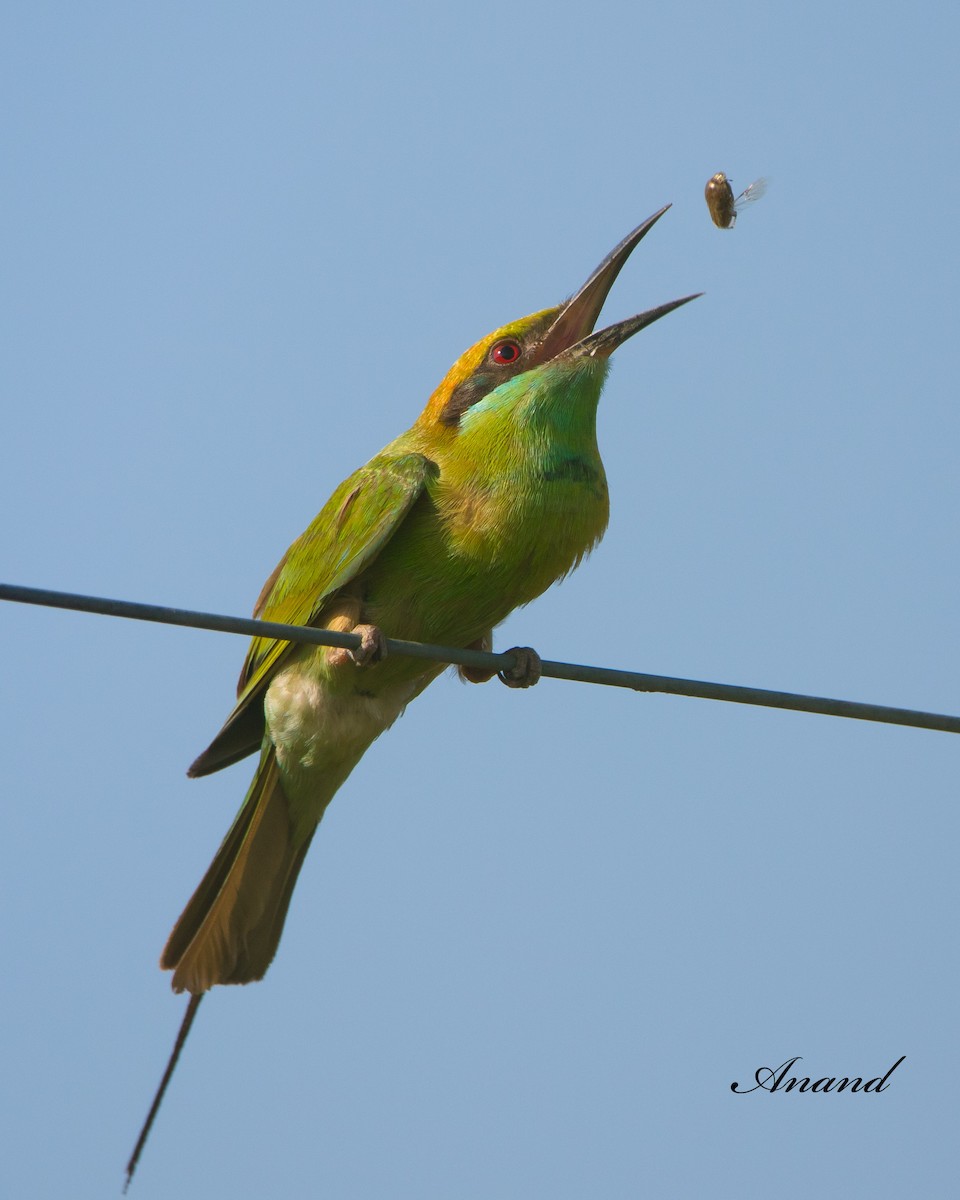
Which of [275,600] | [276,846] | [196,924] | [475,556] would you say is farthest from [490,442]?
[196,924]

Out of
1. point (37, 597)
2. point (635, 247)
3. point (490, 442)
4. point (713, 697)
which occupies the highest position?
point (635, 247)

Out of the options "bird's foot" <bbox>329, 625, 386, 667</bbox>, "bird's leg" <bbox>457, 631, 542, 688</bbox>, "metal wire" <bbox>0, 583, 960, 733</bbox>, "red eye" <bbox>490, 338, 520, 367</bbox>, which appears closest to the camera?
"metal wire" <bbox>0, 583, 960, 733</bbox>

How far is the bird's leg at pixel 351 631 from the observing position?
3412 mm

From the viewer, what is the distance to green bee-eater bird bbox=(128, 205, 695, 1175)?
3639 mm

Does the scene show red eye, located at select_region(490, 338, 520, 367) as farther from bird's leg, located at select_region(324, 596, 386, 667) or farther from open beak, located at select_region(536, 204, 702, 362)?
bird's leg, located at select_region(324, 596, 386, 667)

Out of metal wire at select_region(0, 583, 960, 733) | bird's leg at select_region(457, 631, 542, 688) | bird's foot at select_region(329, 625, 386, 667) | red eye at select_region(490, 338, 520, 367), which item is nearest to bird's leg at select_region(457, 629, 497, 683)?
bird's leg at select_region(457, 631, 542, 688)

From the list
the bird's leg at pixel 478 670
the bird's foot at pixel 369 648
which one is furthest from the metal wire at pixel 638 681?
the bird's leg at pixel 478 670

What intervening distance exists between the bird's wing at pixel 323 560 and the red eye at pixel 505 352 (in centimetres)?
41

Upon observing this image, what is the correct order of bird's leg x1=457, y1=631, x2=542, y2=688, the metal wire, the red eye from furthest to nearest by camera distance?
the red eye < bird's leg x1=457, y1=631, x2=542, y2=688 < the metal wire

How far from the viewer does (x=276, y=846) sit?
3.88 metres

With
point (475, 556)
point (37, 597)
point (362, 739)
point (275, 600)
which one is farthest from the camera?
point (275, 600)

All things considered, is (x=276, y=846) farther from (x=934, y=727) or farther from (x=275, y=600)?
(x=934, y=727)

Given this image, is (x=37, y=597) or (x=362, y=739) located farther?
(x=362, y=739)

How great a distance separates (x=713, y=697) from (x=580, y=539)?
→ 1.10m
